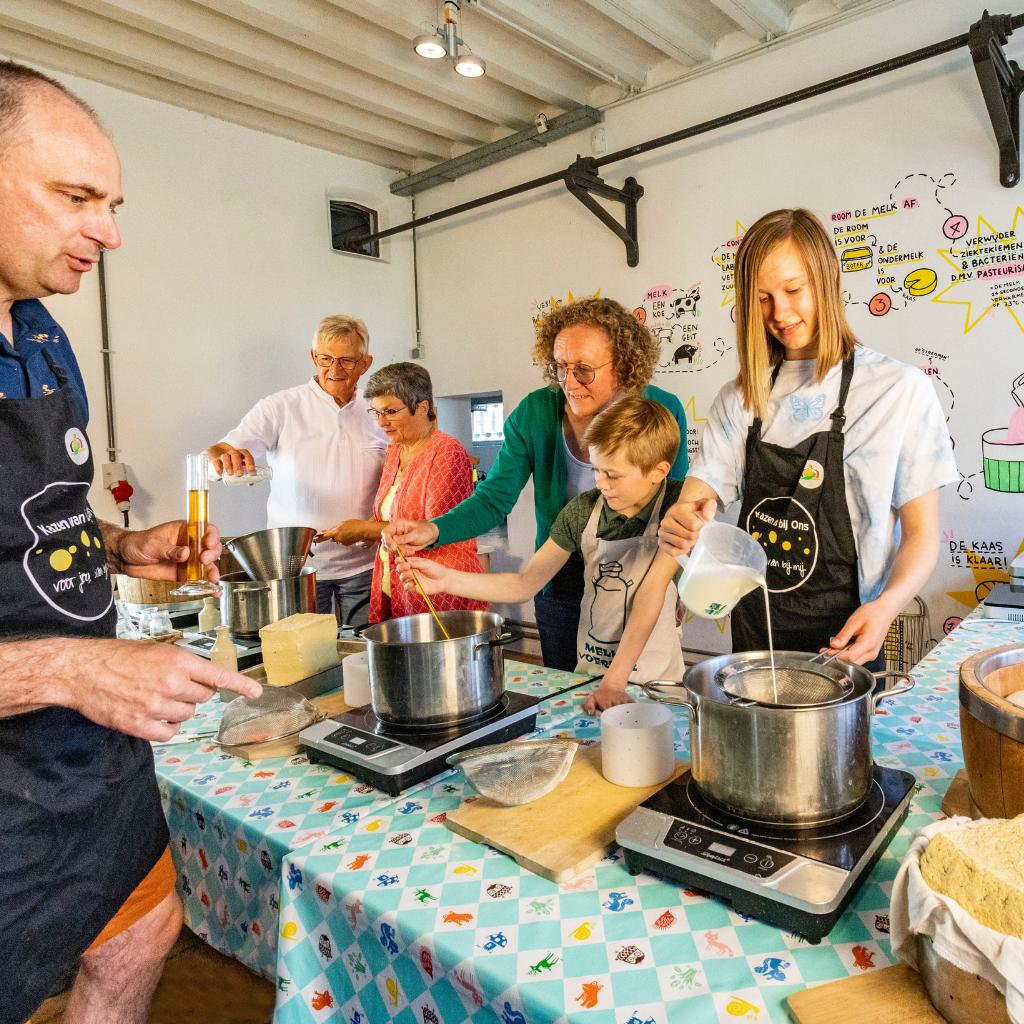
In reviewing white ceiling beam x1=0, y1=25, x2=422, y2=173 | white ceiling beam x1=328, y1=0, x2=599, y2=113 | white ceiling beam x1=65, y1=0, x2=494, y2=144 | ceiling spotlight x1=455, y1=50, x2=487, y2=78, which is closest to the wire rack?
ceiling spotlight x1=455, y1=50, x2=487, y2=78

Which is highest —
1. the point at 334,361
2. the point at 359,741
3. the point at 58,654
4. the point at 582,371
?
the point at 334,361

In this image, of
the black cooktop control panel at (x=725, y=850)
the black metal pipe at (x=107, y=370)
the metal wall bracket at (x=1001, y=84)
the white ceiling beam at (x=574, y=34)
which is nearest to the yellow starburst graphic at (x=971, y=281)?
the metal wall bracket at (x=1001, y=84)

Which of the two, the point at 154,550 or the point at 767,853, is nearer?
the point at 767,853

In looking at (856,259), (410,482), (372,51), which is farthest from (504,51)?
(410,482)

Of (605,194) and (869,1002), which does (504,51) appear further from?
(869,1002)

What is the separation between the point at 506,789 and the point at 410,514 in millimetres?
1682

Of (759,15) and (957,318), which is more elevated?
(759,15)

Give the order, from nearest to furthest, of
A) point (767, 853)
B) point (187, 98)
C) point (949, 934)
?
point (949, 934), point (767, 853), point (187, 98)

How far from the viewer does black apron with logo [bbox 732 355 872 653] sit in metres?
1.51

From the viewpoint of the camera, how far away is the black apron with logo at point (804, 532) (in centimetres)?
151

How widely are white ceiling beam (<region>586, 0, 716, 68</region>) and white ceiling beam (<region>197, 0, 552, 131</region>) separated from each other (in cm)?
87

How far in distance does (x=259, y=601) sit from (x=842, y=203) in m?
3.05

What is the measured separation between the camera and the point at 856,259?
10.8 feet

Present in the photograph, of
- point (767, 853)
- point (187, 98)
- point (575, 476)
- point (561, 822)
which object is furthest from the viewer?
point (187, 98)
